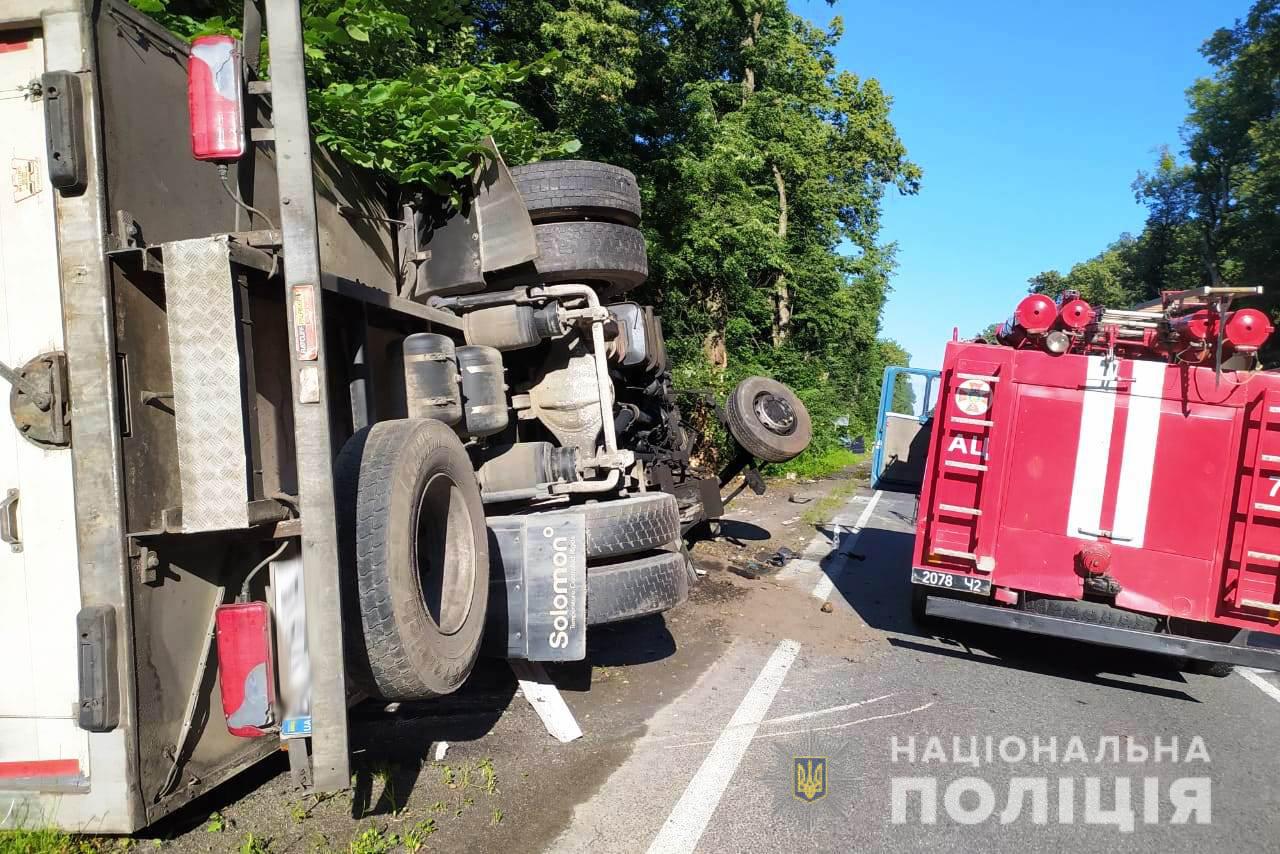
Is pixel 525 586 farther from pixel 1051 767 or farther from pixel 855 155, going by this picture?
pixel 855 155

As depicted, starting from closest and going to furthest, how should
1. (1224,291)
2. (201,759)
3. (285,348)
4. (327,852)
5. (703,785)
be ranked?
(201,759) < (327,852) < (285,348) < (703,785) < (1224,291)

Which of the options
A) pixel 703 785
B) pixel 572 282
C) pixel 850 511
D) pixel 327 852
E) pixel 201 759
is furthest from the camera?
pixel 850 511

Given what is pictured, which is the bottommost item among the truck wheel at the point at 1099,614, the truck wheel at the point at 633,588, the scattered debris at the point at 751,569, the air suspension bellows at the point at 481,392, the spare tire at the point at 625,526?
the scattered debris at the point at 751,569

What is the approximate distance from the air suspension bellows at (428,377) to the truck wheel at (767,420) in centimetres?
346

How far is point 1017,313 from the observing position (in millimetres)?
4641

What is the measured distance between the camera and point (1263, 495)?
13.3 feet

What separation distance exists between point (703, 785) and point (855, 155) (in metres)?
23.3

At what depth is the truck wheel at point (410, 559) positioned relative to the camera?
2473 mm

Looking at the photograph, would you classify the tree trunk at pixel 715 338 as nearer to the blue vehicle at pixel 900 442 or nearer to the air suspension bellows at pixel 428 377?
the blue vehicle at pixel 900 442

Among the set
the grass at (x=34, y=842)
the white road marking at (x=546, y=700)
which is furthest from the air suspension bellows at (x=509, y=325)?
the grass at (x=34, y=842)

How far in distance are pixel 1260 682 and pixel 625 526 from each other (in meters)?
4.70

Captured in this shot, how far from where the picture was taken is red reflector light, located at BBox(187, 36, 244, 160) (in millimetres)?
2146

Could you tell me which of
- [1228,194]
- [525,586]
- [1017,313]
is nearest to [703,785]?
[525,586]

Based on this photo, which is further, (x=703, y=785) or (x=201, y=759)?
(x=703, y=785)
